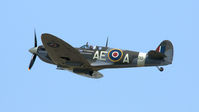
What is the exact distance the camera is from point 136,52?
20.1 metres

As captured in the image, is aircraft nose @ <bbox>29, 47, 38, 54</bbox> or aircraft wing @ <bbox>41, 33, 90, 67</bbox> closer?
aircraft wing @ <bbox>41, 33, 90, 67</bbox>

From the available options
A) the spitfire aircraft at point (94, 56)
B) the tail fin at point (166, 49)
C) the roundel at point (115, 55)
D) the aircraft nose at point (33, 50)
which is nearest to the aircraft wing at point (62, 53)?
the spitfire aircraft at point (94, 56)

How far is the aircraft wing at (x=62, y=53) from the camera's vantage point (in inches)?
745

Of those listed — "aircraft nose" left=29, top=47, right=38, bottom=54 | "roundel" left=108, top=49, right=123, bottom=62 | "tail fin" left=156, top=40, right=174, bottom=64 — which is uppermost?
"tail fin" left=156, top=40, right=174, bottom=64

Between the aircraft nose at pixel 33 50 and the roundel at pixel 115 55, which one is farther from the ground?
the roundel at pixel 115 55

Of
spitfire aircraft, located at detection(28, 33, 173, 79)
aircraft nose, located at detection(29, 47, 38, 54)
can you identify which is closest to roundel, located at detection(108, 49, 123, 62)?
spitfire aircraft, located at detection(28, 33, 173, 79)

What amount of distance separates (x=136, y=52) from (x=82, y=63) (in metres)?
2.99

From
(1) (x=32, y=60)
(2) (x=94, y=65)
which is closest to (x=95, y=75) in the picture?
(2) (x=94, y=65)

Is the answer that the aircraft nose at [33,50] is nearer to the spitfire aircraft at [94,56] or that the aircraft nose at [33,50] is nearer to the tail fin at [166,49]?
the spitfire aircraft at [94,56]

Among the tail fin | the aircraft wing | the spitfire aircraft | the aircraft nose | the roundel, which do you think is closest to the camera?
the aircraft wing

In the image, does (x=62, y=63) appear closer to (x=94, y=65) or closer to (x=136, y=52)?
(x=94, y=65)

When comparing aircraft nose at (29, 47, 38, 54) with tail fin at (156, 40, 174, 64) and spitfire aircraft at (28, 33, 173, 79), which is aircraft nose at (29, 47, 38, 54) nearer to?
spitfire aircraft at (28, 33, 173, 79)

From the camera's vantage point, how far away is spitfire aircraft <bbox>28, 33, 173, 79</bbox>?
63.7 ft

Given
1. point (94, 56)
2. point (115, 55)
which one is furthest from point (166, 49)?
point (94, 56)
